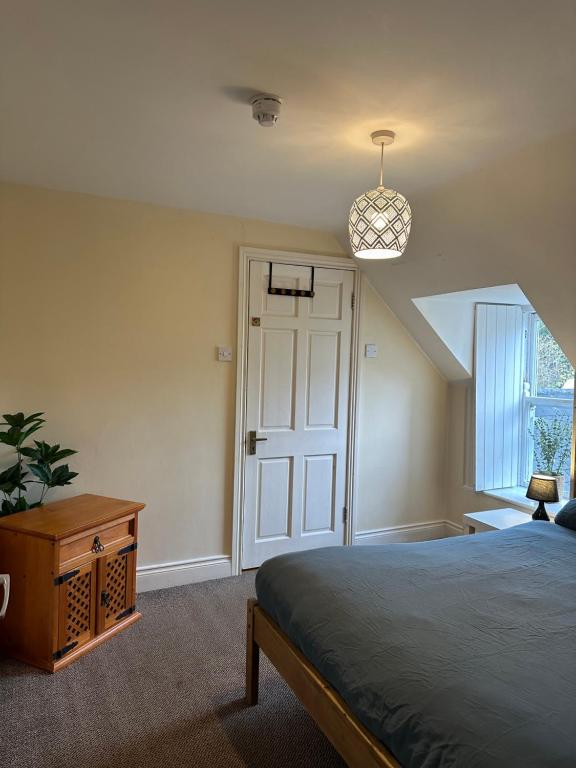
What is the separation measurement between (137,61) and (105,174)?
118 centimetres

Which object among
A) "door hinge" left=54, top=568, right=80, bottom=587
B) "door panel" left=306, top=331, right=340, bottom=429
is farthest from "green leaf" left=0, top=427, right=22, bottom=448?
"door panel" left=306, top=331, right=340, bottom=429

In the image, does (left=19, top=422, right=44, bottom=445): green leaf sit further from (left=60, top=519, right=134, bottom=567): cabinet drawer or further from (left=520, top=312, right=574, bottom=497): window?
(left=520, top=312, right=574, bottom=497): window

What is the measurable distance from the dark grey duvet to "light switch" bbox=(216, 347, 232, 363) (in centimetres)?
159

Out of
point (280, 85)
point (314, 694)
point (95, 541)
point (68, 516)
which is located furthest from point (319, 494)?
point (280, 85)

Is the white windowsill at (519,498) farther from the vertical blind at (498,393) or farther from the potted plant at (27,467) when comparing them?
the potted plant at (27,467)

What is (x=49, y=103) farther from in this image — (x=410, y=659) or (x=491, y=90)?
(x=410, y=659)

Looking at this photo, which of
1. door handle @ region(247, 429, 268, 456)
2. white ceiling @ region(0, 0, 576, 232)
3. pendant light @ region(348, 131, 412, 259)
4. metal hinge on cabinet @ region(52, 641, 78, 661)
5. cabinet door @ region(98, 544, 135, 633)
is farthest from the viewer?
door handle @ region(247, 429, 268, 456)

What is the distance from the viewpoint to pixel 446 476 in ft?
14.4

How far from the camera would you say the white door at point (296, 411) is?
11.9ft

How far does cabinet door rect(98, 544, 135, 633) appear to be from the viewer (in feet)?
9.04

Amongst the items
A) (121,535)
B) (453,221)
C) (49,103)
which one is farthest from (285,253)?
(121,535)

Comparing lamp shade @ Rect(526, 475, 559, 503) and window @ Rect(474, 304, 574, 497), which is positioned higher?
window @ Rect(474, 304, 574, 497)

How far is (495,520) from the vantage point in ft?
11.0

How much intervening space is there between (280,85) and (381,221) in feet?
1.99
